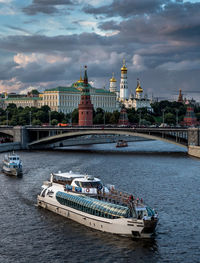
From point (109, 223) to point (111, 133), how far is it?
5616cm

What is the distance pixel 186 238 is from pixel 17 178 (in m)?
25.8

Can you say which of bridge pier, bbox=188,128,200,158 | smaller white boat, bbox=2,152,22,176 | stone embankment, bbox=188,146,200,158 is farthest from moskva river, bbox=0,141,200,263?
bridge pier, bbox=188,128,200,158

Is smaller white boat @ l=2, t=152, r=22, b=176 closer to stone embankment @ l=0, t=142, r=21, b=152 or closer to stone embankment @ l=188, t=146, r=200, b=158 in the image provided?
stone embankment @ l=0, t=142, r=21, b=152

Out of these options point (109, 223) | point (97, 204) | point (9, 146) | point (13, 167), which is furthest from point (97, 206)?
point (9, 146)

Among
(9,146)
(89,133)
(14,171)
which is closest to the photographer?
(14,171)

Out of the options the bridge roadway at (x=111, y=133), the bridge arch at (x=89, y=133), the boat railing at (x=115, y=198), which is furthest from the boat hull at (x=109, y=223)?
the bridge roadway at (x=111, y=133)

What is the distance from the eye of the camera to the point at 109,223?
102ft

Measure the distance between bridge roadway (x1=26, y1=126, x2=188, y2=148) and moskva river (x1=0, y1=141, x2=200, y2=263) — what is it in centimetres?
2304

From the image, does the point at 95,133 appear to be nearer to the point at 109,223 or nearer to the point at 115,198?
the point at 115,198

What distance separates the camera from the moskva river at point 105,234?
91.7 feet

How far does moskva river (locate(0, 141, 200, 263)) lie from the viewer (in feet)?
91.7

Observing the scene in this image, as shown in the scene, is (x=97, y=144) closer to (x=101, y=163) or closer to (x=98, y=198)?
(x=101, y=163)

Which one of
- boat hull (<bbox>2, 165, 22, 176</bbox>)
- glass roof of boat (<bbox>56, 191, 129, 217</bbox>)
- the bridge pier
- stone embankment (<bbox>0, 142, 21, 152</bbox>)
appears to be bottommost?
boat hull (<bbox>2, 165, 22, 176</bbox>)

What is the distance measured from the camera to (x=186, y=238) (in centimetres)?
3053
